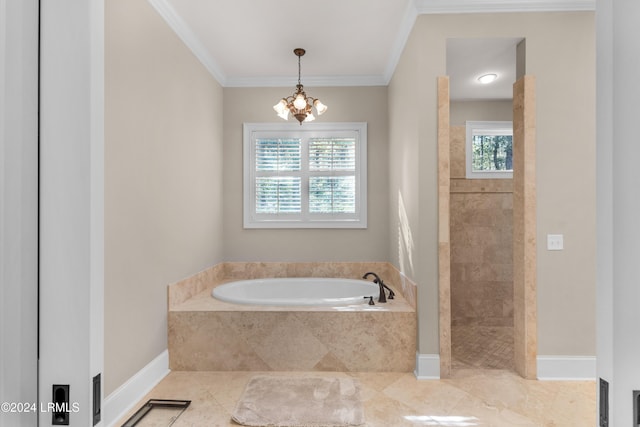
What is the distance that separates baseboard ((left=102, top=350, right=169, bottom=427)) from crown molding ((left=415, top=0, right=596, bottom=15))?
3211mm

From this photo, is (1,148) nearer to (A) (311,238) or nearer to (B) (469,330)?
(A) (311,238)

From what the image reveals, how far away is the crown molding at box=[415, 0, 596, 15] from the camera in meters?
2.69

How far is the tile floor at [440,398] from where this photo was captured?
2178 mm

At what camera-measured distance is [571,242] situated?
9.05 feet

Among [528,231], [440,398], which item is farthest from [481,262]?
[440,398]

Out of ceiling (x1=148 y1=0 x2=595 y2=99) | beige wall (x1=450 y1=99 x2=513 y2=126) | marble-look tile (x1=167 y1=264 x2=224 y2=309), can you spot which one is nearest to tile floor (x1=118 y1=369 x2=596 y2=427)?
marble-look tile (x1=167 y1=264 x2=224 y2=309)

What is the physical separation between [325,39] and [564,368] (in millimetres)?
3250

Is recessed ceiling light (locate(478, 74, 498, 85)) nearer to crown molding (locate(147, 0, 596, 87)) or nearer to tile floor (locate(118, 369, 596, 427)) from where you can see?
crown molding (locate(147, 0, 596, 87))

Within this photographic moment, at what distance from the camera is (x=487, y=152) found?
4406 millimetres

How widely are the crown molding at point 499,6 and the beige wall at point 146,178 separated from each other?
6.43 feet

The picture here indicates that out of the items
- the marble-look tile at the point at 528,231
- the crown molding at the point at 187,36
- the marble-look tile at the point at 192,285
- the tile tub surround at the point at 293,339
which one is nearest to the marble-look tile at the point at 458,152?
the marble-look tile at the point at 528,231

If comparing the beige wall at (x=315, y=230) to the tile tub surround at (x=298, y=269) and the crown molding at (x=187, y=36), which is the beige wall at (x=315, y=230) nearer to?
the tile tub surround at (x=298, y=269)

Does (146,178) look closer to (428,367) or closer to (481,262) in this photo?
(428,367)

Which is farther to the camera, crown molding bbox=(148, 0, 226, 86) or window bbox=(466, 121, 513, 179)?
window bbox=(466, 121, 513, 179)
